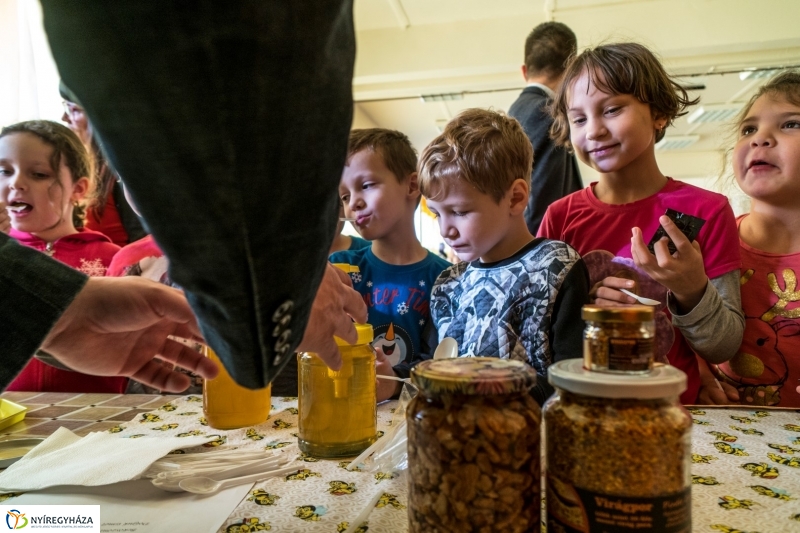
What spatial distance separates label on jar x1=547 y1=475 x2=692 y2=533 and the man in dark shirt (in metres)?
1.38

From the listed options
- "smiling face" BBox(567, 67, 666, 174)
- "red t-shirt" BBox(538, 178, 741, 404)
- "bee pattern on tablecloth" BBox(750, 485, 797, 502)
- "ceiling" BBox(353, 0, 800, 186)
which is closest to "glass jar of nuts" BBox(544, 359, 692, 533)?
"bee pattern on tablecloth" BBox(750, 485, 797, 502)

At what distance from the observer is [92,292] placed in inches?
23.6

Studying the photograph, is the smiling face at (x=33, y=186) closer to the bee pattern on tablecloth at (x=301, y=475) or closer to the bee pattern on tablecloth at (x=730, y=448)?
the bee pattern on tablecloth at (x=301, y=475)

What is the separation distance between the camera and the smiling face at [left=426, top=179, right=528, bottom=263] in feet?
3.19

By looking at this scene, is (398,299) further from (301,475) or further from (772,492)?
(772,492)

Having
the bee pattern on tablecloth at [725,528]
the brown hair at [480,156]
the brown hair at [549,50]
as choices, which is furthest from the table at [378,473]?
the brown hair at [549,50]

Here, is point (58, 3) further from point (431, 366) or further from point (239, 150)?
point (431, 366)

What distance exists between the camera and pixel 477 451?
362 mm

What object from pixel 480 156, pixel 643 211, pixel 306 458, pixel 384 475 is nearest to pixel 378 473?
pixel 384 475

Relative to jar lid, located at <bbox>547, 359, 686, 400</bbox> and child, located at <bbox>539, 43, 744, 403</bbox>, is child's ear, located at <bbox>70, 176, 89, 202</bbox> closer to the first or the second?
child, located at <bbox>539, 43, 744, 403</bbox>

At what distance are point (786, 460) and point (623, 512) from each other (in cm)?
44

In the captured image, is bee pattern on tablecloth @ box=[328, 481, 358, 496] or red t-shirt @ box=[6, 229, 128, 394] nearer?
bee pattern on tablecloth @ box=[328, 481, 358, 496]

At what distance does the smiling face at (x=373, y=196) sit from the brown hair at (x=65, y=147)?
0.96 m

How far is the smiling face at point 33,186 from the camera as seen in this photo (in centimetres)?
148
